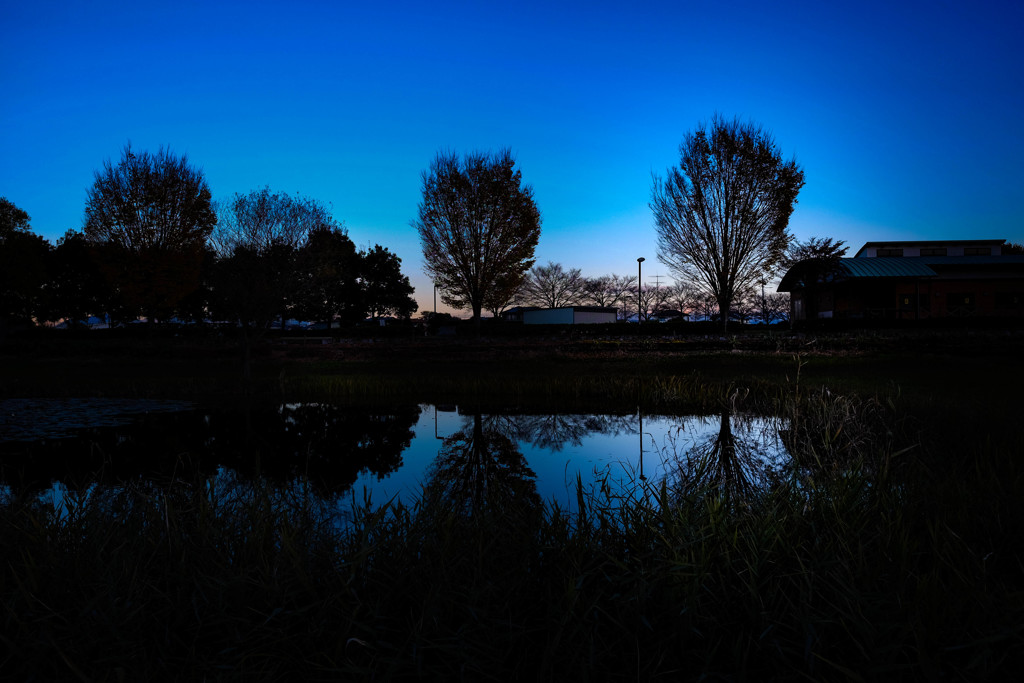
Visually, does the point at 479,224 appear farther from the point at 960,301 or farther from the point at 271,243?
the point at 960,301

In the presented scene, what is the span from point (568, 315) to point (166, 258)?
35112 mm

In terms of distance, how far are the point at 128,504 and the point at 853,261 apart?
46.4 meters

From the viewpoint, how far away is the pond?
6852 millimetres

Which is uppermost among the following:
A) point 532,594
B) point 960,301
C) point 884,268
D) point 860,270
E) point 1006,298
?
point 884,268

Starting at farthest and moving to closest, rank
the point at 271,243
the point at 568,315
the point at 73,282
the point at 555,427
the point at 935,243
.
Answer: the point at 568,315 < the point at 935,243 < the point at 73,282 < the point at 271,243 < the point at 555,427

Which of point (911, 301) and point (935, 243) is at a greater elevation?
point (935, 243)

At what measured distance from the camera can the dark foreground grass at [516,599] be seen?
9.18ft

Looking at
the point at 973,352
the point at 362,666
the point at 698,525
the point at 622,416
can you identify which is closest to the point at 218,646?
the point at 362,666

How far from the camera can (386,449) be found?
9227mm

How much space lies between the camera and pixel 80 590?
11.1 feet

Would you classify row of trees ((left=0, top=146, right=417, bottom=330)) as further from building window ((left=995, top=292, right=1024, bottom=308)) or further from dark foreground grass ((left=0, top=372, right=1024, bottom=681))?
building window ((left=995, top=292, right=1024, bottom=308))

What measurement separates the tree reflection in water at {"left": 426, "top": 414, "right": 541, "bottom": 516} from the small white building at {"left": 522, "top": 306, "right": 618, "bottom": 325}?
45305 mm

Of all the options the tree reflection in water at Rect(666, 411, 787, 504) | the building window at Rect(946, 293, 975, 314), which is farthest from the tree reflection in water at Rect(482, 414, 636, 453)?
the building window at Rect(946, 293, 975, 314)

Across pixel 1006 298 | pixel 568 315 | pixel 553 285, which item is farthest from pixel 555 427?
pixel 553 285
